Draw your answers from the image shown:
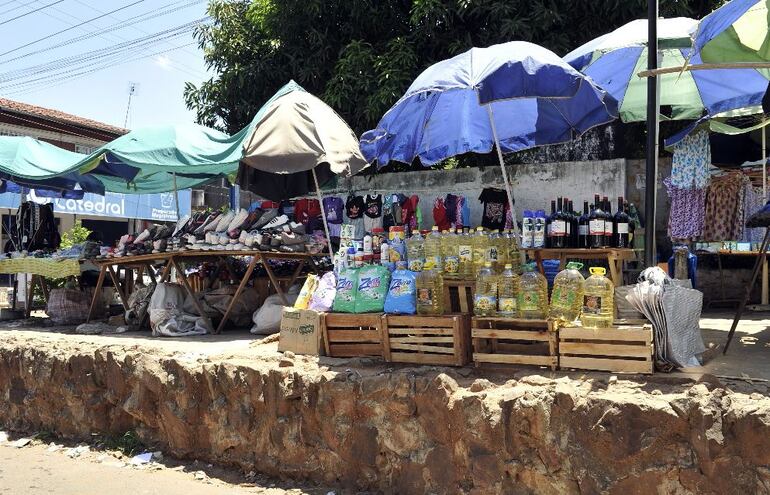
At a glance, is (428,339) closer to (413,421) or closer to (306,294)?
(413,421)

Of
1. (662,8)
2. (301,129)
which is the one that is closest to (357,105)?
(301,129)

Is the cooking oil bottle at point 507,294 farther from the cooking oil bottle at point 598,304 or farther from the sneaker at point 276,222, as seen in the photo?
the sneaker at point 276,222

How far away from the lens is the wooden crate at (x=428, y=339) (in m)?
4.86

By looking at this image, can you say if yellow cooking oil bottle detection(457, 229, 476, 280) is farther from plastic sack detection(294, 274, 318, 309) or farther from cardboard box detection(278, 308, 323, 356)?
plastic sack detection(294, 274, 318, 309)

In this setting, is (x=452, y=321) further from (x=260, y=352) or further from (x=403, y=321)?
(x=260, y=352)

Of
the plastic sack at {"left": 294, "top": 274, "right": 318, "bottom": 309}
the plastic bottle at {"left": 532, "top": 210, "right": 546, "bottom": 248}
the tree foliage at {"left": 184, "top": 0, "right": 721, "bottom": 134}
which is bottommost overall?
the plastic sack at {"left": 294, "top": 274, "right": 318, "bottom": 309}

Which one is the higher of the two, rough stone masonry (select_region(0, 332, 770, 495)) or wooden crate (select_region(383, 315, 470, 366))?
wooden crate (select_region(383, 315, 470, 366))

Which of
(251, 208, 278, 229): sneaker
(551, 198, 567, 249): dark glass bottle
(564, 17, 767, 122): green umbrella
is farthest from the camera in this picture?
(251, 208, 278, 229): sneaker

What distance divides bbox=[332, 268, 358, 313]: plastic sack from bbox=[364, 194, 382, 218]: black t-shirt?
4.11 metres

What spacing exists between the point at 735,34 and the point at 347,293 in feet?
11.4

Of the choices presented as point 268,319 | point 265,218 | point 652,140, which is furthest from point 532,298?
point 265,218

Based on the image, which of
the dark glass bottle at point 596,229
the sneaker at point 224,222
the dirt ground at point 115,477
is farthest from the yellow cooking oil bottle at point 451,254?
the sneaker at point 224,222

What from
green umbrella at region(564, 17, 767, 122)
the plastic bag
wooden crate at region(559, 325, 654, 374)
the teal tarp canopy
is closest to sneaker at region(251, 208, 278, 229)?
the teal tarp canopy

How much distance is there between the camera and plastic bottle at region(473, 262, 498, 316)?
472cm
